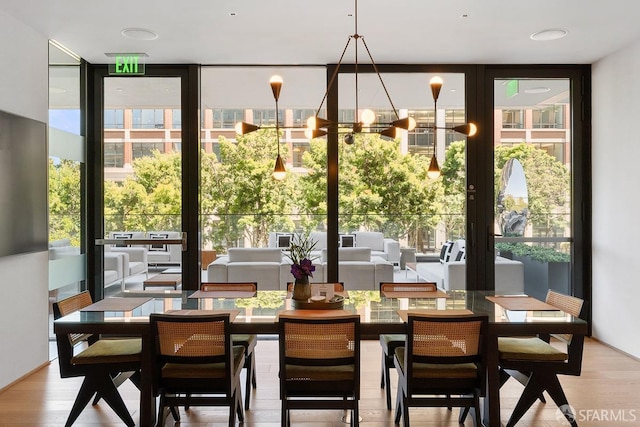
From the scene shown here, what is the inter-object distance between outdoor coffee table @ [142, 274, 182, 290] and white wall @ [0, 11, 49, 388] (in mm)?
1007

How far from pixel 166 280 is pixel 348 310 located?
2.82 meters

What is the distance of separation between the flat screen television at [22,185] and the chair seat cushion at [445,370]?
10.1 feet

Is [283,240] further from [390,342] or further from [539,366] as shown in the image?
[539,366]

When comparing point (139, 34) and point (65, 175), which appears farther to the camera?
point (65, 175)

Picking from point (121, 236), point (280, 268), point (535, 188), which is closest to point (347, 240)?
point (280, 268)

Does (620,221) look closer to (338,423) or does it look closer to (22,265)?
(338,423)

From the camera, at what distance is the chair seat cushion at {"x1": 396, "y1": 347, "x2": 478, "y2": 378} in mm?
2711

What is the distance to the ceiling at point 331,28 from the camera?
12.0ft

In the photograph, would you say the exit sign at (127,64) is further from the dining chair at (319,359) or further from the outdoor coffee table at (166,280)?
the dining chair at (319,359)

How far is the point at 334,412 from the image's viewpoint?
131 inches

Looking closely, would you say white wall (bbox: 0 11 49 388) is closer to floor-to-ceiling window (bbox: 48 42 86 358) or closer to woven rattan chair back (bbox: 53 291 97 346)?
floor-to-ceiling window (bbox: 48 42 86 358)

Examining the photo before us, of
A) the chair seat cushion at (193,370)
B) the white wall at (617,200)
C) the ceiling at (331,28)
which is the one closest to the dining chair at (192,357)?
the chair seat cushion at (193,370)

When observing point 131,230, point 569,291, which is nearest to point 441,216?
point 569,291

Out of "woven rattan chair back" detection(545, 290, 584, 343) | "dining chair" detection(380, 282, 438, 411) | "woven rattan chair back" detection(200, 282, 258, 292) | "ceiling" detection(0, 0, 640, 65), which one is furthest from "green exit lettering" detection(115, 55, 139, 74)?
"woven rattan chair back" detection(545, 290, 584, 343)
